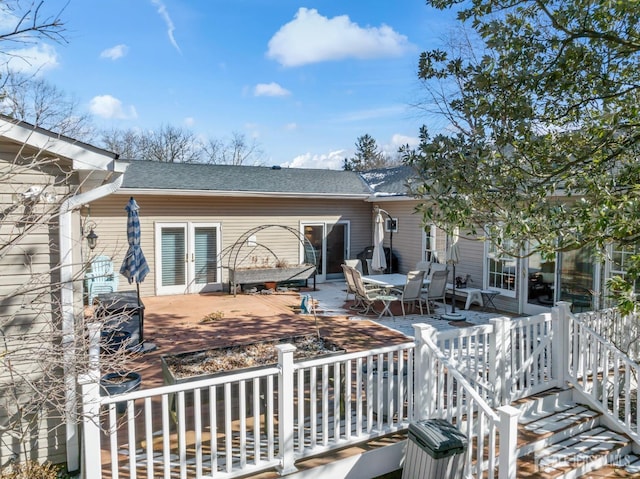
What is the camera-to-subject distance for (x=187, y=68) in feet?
60.9

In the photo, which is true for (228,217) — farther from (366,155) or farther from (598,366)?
(366,155)

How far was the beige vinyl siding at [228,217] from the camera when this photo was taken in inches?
470

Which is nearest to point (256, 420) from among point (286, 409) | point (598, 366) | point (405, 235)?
point (286, 409)

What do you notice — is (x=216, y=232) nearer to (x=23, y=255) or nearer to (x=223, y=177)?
(x=223, y=177)

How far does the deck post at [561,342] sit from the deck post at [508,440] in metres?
2.48

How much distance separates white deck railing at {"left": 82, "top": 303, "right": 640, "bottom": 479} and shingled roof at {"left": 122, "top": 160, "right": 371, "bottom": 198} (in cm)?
804

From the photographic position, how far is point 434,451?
3.72 meters

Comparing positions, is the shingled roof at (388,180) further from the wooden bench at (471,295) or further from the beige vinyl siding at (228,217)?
the wooden bench at (471,295)

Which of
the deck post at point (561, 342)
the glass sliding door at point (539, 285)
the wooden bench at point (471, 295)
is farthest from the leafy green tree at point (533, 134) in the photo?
the wooden bench at point (471, 295)

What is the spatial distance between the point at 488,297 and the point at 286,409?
846 centimetres

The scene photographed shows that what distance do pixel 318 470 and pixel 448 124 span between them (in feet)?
42.2

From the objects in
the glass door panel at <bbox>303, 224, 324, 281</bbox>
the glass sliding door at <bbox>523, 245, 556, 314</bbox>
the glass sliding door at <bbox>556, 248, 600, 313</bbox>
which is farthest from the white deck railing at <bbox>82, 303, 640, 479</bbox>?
the glass door panel at <bbox>303, 224, 324, 281</bbox>

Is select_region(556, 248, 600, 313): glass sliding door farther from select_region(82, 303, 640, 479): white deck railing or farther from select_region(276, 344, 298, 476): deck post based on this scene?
select_region(276, 344, 298, 476): deck post

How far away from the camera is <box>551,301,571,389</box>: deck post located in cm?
566
